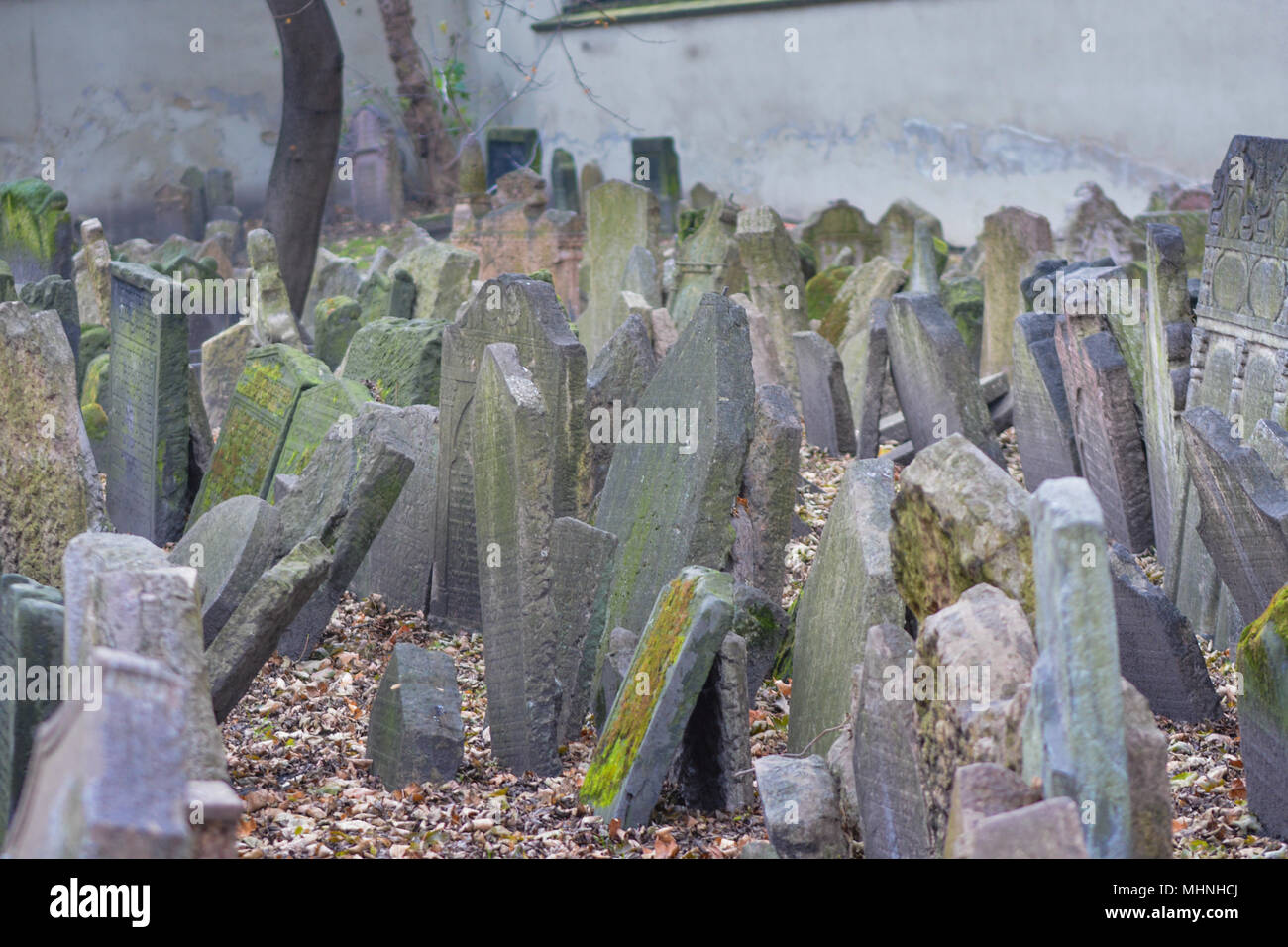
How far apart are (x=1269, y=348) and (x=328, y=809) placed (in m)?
4.26

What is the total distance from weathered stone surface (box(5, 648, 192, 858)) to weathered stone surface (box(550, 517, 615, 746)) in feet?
8.97

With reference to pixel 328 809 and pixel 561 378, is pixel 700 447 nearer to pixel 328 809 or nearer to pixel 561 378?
pixel 561 378

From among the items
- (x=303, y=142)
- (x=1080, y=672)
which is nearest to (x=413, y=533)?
(x=1080, y=672)

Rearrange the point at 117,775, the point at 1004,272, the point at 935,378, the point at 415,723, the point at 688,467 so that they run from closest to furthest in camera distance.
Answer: the point at 117,775, the point at 415,723, the point at 688,467, the point at 935,378, the point at 1004,272

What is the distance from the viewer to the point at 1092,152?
19.4m

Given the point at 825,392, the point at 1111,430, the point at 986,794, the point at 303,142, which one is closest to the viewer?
the point at 986,794

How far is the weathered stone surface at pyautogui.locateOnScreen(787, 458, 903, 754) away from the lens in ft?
14.1

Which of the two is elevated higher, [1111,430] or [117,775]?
[1111,430]

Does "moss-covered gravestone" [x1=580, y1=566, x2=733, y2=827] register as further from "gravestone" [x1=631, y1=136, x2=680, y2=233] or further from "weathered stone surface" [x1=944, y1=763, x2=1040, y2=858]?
"gravestone" [x1=631, y1=136, x2=680, y2=233]

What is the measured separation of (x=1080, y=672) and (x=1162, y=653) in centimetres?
263

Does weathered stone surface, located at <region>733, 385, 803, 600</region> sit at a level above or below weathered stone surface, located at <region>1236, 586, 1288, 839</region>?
above

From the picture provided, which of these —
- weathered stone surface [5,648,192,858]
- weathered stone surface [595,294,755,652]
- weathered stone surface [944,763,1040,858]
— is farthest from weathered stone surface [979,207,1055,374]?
weathered stone surface [5,648,192,858]

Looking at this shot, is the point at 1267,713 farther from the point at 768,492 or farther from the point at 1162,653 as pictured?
the point at 768,492

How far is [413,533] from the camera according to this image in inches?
255
